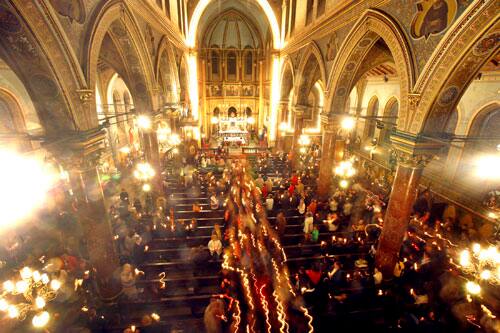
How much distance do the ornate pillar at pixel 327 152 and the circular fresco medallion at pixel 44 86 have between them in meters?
9.02

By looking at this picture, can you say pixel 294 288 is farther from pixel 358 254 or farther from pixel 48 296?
pixel 48 296

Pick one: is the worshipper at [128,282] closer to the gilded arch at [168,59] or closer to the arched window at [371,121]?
the gilded arch at [168,59]

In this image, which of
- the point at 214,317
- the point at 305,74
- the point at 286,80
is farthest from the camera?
the point at 286,80

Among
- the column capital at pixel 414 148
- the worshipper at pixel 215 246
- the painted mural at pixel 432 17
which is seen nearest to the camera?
the painted mural at pixel 432 17

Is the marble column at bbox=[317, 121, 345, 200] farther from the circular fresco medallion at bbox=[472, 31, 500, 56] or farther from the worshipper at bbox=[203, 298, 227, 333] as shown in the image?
the worshipper at bbox=[203, 298, 227, 333]

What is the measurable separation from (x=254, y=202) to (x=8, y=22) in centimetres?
920

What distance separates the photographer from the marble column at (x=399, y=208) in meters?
Result: 6.26

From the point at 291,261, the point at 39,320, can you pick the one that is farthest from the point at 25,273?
the point at 291,261

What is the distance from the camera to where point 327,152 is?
36.1 feet

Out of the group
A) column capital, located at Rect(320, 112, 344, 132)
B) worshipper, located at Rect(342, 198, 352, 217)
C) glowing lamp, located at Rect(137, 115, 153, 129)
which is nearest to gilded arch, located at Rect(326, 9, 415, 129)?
column capital, located at Rect(320, 112, 344, 132)

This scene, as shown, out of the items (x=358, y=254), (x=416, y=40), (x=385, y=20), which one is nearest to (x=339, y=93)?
(x=385, y=20)

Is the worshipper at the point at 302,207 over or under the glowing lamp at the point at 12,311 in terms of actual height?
under

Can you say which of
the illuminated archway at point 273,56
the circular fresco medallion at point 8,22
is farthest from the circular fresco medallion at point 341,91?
the illuminated archway at point 273,56

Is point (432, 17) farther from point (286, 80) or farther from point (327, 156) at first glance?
point (286, 80)
